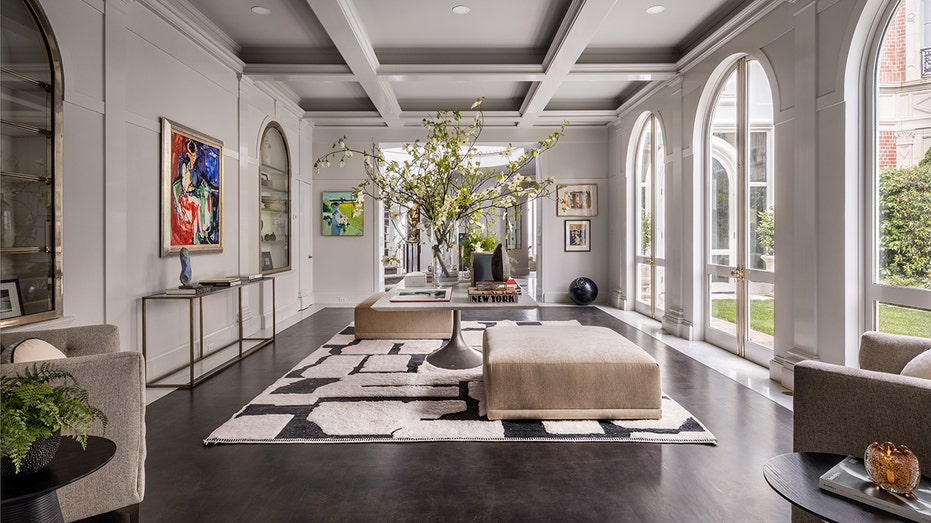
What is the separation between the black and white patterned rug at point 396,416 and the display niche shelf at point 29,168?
1340 millimetres

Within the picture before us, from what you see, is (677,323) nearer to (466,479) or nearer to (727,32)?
(727,32)

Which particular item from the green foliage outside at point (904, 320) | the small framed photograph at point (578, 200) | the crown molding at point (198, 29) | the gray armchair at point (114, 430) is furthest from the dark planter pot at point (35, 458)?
the small framed photograph at point (578, 200)

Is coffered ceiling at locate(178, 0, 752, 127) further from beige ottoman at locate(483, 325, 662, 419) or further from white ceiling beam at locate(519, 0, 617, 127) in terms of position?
beige ottoman at locate(483, 325, 662, 419)

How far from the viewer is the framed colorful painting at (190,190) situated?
4172 mm

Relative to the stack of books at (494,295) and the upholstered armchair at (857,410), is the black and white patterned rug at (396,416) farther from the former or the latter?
the upholstered armchair at (857,410)

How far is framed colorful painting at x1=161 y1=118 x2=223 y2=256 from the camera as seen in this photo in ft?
13.7

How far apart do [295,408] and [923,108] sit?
13.9ft

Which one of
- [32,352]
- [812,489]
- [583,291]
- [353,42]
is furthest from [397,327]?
[812,489]

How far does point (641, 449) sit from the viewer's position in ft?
8.59

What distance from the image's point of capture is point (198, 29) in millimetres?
4551

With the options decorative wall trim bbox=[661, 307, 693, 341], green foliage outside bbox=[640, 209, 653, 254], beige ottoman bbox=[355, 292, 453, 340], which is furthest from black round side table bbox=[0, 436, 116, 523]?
green foliage outside bbox=[640, 209, 653, 254]

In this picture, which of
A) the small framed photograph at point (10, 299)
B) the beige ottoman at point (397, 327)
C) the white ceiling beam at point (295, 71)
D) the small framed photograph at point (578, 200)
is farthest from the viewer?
the small framed photograph at point (578, 200)

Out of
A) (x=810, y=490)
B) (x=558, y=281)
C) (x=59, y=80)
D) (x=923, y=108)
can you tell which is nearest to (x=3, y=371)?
(x=59, y=80)

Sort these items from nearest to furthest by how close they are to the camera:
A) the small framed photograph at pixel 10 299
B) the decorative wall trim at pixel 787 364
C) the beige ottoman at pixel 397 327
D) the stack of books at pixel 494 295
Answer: the small framed photograph at pixel 10 299
the stack of books at pixel 494 295
the decorative wall trim at pixel 787 364
the beige ottoman at pixel 397 327
